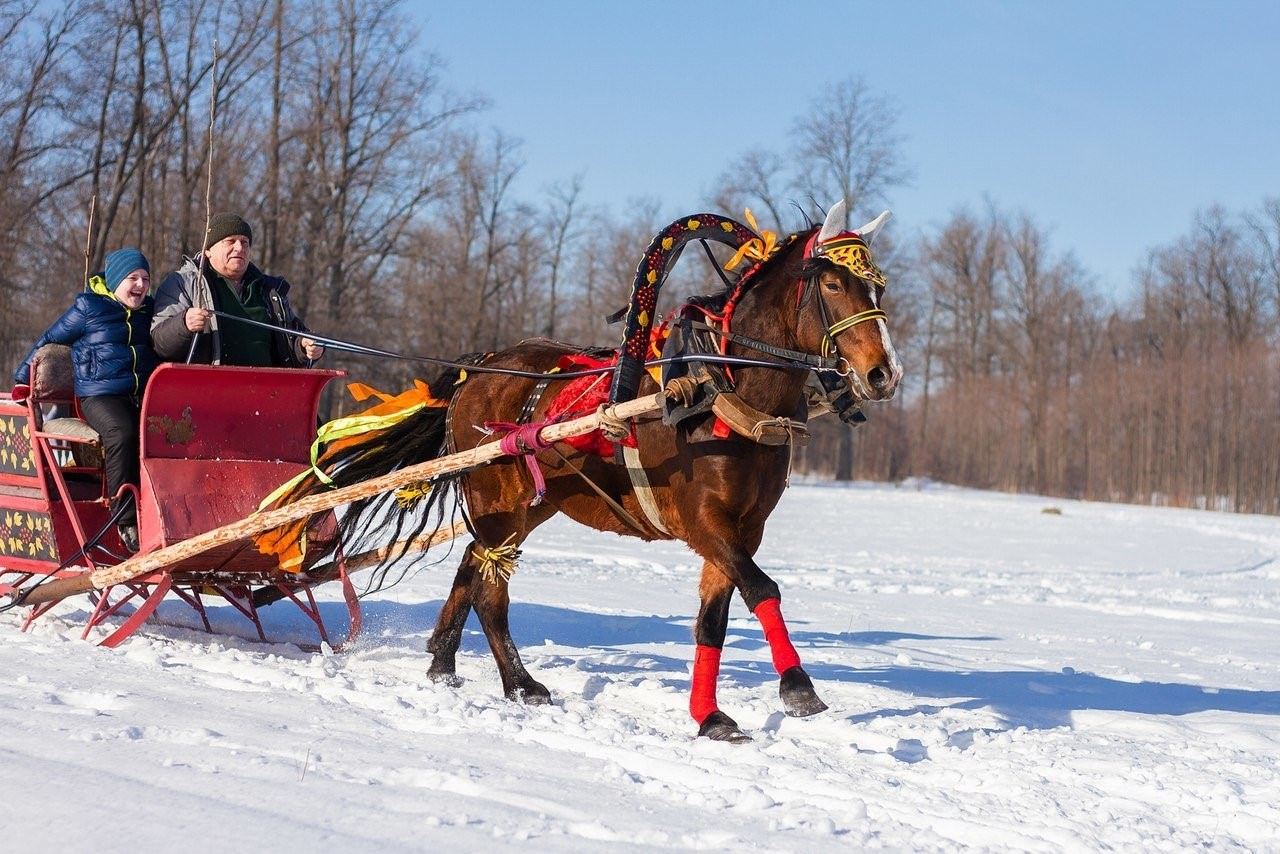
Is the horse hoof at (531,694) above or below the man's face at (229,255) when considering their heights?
below

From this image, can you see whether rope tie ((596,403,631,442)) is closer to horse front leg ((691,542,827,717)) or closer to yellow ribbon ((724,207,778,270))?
horse front leg ((691,542,827,717))

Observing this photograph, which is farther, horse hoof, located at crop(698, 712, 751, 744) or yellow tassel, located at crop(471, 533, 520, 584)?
yellow tassel, located at crop(471, 533, 520, 584)

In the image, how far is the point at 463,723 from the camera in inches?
206

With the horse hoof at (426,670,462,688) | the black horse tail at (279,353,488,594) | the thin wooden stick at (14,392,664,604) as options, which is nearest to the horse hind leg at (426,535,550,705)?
the horse hoof at (426,670,462,688)

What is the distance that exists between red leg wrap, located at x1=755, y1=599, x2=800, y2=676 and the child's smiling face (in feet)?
12.5

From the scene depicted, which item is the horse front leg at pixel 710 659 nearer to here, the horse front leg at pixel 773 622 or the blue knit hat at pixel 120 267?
the horse front leg at pixel 773 622

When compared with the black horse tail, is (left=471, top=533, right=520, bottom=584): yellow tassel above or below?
below

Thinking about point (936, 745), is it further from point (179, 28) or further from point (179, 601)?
point (179, 28)

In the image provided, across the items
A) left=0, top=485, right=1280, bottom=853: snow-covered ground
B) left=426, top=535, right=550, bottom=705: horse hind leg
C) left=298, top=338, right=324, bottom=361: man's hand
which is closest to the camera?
left=0, top=485, right=1280, bottom=853: snow-covered ground

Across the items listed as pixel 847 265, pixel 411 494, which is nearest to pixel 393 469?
pixel 411 494

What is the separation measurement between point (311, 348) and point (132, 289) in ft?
3.23

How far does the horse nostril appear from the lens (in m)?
5.17

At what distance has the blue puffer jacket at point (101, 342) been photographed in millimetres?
6891

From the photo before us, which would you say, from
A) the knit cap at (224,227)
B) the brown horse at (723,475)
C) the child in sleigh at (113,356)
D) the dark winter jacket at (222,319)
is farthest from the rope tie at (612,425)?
the child in sleigh at (113,356)
